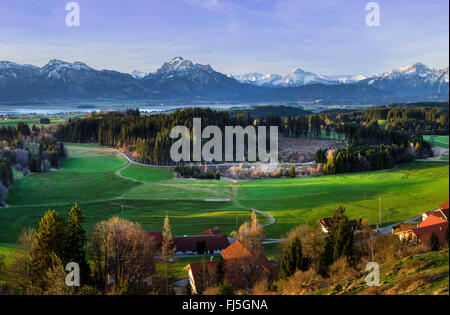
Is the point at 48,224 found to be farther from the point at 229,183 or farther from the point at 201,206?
the point at 229,183

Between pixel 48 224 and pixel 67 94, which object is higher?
pixel 67 94

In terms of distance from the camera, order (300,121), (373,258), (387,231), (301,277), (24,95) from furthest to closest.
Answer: (300,121) → (24,95) → (387,231) → (373,258) → (301,277)

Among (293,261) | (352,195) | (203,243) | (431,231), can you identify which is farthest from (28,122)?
(431,231)

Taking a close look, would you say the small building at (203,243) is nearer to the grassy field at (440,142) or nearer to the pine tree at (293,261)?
the pine tree at (293,261)

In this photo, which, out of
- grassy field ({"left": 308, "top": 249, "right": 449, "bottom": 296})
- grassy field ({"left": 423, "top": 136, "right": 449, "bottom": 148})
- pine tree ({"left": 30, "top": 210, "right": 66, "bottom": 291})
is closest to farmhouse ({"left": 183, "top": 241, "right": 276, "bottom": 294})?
grassy field ({"left": 308, "top": 249, "right": 449, "bottom": 296})

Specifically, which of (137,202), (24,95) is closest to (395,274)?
(137,202)

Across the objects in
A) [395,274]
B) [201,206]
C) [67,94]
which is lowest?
[201,206]
